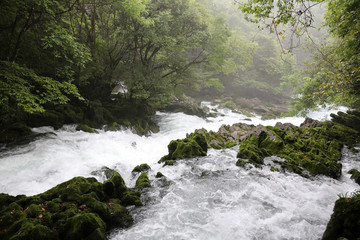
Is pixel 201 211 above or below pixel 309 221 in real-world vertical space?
below

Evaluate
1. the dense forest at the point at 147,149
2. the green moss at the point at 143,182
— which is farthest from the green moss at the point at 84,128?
the green moss at the point at 143,182

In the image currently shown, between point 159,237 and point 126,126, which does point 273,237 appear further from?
point 126,126

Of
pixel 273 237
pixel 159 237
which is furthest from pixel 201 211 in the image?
pixel 273 237

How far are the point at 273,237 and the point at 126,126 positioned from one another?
40.7 feet

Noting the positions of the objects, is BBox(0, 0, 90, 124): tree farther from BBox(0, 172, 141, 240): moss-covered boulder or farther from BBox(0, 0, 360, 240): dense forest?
BBox(0, 172, 141, 240): moss-covered boulder

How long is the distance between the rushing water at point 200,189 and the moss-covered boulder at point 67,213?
46 cm

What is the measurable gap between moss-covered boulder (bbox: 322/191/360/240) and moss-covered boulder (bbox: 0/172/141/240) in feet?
14.7

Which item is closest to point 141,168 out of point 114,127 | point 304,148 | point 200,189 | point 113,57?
point 200,189

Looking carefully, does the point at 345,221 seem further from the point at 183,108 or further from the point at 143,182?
the point at 183,108

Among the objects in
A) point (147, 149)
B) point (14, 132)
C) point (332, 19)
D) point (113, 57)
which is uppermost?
point (332, 19)

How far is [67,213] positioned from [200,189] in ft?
13.4

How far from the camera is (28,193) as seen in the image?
5812 mm

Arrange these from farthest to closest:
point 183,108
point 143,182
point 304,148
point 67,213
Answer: point 183,108 < point 304,148 < point 143,182 < point 67,213

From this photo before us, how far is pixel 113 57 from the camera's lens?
47.6 feet
